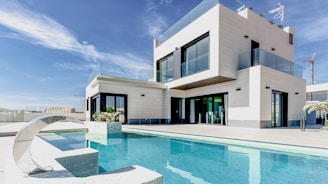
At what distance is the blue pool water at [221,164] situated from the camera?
136 inches

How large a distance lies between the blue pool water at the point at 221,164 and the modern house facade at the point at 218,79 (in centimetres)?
545

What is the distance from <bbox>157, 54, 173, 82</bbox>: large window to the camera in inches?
587

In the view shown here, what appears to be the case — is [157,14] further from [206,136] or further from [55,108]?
[55,108]

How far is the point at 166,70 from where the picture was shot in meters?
15.5

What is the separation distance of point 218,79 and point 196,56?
2335 mm

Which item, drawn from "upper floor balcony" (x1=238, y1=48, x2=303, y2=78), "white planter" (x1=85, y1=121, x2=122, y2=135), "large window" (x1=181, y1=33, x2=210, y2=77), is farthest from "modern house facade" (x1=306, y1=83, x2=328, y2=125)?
"white planter" (x1=85, y1=121, x2=122, y2=135)

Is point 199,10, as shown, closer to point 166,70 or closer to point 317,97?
point 166,70

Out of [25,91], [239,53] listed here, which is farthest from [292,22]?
[25,91]

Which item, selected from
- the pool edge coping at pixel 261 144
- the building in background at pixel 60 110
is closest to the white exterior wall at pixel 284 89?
the pool edge coping at pixel 261 144

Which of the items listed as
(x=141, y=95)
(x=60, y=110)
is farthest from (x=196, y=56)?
(x=60, y=110)

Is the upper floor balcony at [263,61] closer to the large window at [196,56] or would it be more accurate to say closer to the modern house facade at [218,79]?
the modern house facade at [218,79]

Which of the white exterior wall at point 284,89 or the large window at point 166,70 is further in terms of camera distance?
the large window at point 166,70

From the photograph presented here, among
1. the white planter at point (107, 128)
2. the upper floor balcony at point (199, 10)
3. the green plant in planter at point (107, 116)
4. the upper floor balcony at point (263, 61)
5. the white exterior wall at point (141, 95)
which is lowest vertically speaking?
the white planter at point (107, 128)

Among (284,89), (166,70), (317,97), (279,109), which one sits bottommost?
(279,109)
